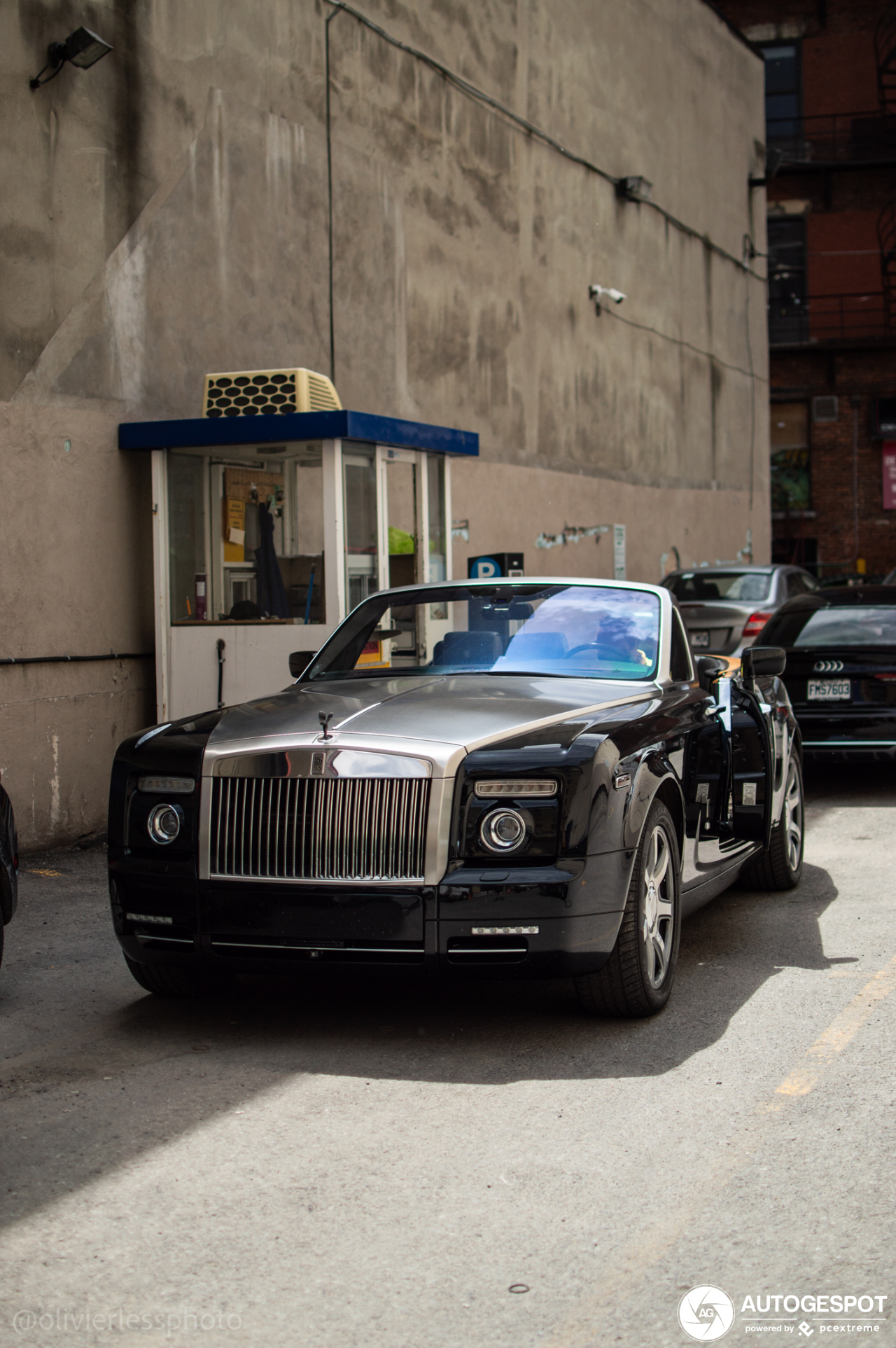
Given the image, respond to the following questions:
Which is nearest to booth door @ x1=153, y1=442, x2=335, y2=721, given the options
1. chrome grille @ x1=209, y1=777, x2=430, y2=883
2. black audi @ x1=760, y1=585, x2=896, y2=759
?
black audi @ x1=760, y1=585, x2=896, y2=759

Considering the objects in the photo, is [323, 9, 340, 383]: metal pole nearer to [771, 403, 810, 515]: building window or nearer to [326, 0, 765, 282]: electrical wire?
[326, 0, 765, 282]: electrical wire

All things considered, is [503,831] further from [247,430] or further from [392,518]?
[392,518]

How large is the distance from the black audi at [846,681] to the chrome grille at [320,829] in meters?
6.15

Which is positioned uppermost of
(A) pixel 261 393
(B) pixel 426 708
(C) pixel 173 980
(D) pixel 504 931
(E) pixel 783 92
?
(E) pixel 783 92

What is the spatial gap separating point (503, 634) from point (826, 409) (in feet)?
110

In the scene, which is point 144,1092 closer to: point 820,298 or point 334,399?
point 334,399

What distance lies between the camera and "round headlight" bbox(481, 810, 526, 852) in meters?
4.69

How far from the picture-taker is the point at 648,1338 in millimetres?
2930

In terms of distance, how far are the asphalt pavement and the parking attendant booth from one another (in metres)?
4.18

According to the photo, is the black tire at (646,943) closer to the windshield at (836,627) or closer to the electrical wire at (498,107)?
the windshield at (836,627)

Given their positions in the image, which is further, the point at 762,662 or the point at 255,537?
the point at 255,537

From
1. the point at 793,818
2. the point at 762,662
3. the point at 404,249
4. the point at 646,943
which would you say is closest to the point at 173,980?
the point at 646,943

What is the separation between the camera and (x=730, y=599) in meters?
16.0

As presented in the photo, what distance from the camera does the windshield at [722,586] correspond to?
52.8 feet
